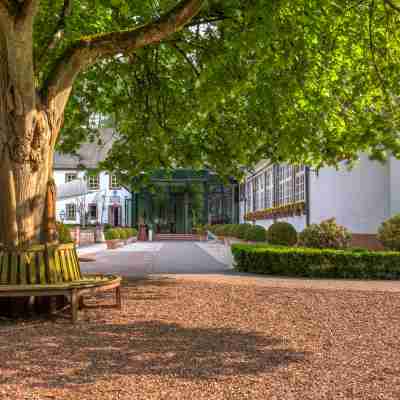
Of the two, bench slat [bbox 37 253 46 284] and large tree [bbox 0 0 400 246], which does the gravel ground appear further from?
large tree [bbox 0 0 400 246]

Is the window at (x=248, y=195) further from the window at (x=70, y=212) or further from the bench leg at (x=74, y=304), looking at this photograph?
the bench leg at (x=74, y=304)

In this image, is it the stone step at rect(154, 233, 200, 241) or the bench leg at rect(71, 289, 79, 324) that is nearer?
the bench leg at rect(71, 289, 79, 324)

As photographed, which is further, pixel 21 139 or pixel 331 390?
pixel 21 139

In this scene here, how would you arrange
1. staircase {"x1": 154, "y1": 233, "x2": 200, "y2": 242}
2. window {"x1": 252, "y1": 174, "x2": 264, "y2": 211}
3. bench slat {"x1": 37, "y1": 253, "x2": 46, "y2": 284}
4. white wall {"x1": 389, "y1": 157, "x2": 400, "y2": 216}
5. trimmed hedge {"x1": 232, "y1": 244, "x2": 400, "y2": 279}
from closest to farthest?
bench slat {"x1": 37, "y1": 253, "x2": 46, "y2": 284} → trimmed hedge {"x1": 232, "y1": 244, "x2": 400, "y2": 279} → white wall {"x1": 389, "y1": 157, "x2": 400, "y2": 216} → window {"x1": 252, "y1": 174, "x2": 264, "y2": 211} → staircase {"x1": 154, "y1": 233, "x2": 200, "y2": 242}

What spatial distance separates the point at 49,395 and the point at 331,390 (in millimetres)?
2034

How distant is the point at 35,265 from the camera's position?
6891mm

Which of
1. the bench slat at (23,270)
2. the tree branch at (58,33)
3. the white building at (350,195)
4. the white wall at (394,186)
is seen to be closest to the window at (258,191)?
the white building at (350,195)

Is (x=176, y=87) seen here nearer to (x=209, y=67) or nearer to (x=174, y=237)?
(x=209, y=67)

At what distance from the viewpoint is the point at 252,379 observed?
434 cm

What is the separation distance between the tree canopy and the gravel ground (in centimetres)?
319

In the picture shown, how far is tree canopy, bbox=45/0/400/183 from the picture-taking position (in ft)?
25.9

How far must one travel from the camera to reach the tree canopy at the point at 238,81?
7891mm

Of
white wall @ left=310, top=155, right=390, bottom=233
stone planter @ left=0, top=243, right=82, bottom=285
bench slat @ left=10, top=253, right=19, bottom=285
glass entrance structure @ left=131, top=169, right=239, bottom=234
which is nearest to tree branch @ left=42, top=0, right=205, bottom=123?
stone planter @ left=0, top=243, right=82, bottom=285

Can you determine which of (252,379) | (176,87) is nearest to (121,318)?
(252,379)
